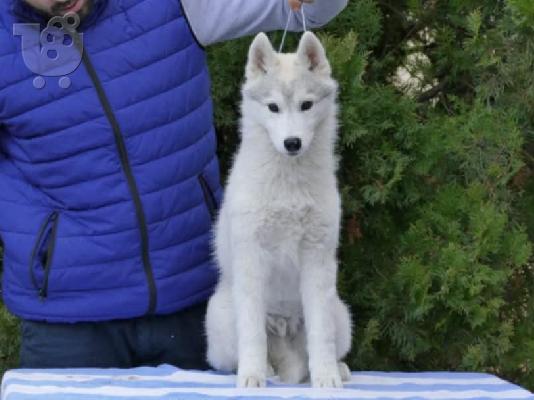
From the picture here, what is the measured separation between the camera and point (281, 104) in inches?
97.3

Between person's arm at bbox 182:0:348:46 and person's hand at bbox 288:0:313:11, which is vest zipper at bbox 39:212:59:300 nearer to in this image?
person's arm at bbox 182:0:348:46

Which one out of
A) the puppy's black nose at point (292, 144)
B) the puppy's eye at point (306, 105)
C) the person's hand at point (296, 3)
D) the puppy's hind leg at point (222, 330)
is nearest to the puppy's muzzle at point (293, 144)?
the puppy's black nose at point (292, 144)

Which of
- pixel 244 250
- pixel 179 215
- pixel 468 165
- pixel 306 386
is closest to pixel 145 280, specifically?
pixel 179 215

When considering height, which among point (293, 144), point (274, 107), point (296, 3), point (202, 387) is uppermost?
point (296, 3)

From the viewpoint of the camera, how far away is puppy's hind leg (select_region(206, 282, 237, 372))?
8.90 ft

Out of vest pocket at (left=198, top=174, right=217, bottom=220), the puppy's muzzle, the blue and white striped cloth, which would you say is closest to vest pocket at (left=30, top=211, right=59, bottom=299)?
the blue and white striped cloth

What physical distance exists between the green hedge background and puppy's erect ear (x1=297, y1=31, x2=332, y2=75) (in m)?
0.72

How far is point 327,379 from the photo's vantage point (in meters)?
2.54

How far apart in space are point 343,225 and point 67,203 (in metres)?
1.21

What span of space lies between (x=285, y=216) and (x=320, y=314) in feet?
1.00

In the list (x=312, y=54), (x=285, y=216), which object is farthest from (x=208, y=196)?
(x=312, y=54)

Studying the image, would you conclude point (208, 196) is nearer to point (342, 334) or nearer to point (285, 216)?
point (285, 216)

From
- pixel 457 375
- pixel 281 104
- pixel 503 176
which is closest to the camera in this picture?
pixel 281 104

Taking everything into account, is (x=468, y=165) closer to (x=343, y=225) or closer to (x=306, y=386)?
(x=343, y=225)
